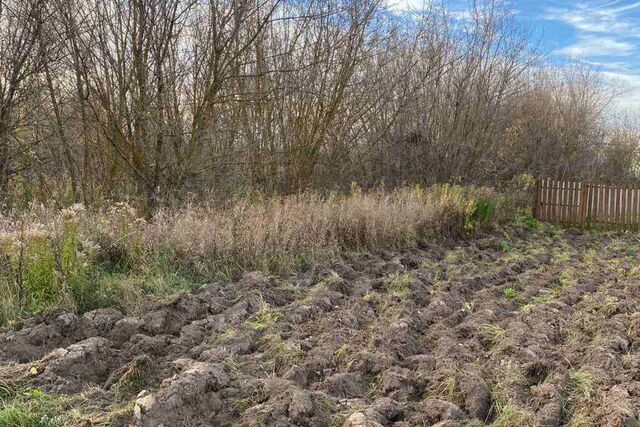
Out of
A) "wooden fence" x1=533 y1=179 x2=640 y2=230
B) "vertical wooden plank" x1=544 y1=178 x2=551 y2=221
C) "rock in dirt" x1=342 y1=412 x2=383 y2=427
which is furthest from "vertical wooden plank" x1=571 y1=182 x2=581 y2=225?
"rock in dirt" x1=342 y1=412 x2=383 y2=427

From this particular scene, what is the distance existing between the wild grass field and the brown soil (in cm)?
1

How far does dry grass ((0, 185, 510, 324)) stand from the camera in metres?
5.19

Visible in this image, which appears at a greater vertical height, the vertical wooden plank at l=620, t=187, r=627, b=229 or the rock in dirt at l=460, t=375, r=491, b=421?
the rock in dirt at l=460, t=375, r=491, b=421

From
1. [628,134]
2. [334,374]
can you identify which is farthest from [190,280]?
[628,134]

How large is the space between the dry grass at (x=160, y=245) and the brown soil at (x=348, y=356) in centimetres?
53

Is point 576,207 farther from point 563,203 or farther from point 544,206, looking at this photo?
point 544,206

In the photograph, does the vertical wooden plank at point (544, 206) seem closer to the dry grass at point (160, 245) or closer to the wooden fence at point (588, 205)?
the wooden fence at point (588, 205)

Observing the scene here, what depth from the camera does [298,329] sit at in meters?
4.70

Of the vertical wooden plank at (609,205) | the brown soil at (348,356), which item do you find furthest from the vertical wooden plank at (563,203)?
the brown soil at (348,356)

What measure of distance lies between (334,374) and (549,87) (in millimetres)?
22129

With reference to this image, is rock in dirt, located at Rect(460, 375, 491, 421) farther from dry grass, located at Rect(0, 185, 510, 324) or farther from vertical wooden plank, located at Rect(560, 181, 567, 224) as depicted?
vertical wooden plank, located at Rect(560, 181, 567, 224)

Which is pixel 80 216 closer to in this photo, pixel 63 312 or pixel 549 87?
pixel 63 312

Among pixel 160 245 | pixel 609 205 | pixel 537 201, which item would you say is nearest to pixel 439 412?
pixel 160 245

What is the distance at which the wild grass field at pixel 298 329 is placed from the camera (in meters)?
3.31
